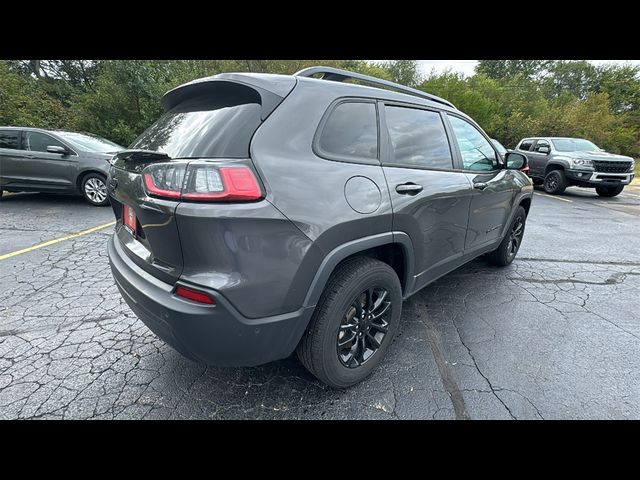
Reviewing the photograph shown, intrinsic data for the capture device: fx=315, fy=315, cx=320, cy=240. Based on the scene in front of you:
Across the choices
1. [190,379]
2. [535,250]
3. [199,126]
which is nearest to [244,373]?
[190,379]

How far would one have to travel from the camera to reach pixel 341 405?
6.34 ft

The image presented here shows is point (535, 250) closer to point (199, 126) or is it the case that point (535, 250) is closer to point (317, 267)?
point (317, 267)

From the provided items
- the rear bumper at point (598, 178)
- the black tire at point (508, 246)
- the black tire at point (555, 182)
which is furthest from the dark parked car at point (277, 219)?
the black tire at point (555, 182)

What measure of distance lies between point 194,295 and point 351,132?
1272 mm

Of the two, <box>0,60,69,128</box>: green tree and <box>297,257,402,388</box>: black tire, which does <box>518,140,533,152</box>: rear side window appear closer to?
<box>297,257,402,388</box>: black tire

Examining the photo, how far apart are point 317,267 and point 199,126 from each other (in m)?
0.98

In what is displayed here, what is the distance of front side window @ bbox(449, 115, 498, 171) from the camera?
9.41 ft

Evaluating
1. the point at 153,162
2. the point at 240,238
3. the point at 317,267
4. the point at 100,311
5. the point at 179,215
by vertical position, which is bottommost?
the point at 100,311

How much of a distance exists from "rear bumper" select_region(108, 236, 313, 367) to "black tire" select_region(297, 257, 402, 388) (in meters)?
0.14

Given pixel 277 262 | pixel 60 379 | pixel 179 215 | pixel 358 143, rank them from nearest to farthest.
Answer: pixel 179 215, pixel 277 262, pixel 358 143, pixel 60 379

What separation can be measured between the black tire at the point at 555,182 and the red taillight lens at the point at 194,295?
11.8 metres

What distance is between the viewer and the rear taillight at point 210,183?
1.40 meters

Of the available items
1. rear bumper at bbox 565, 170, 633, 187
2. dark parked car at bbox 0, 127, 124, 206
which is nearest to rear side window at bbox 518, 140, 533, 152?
rear bumper at bbox 565, 170, 633, 187

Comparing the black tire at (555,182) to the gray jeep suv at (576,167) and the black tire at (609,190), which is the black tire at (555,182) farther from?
the black tire at (609,190)
